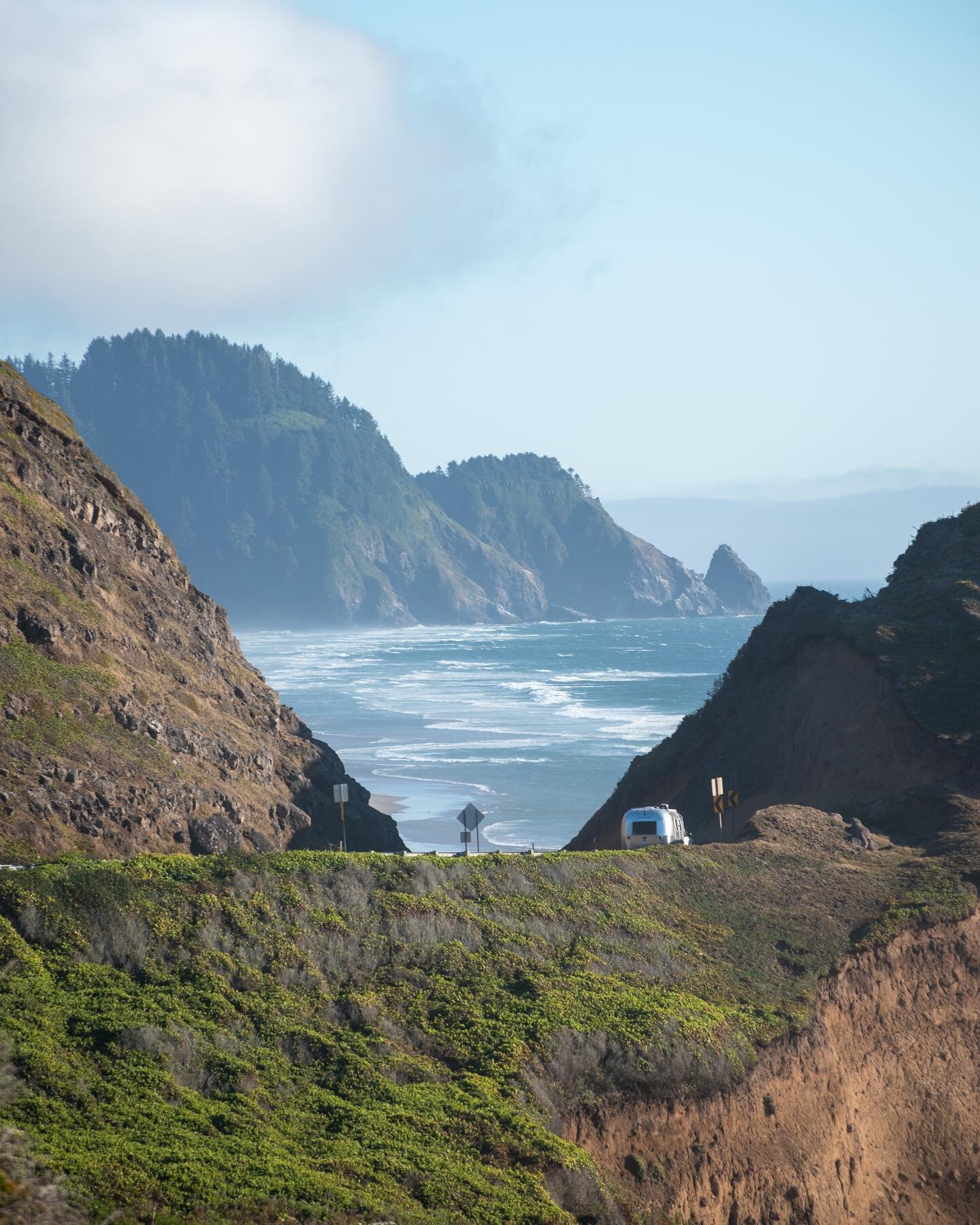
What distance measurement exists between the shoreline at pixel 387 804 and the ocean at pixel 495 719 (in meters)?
0.38

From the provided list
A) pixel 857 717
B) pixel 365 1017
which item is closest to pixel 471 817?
pixel 365 1017

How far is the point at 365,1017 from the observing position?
665 inches

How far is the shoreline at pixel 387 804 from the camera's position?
177ft

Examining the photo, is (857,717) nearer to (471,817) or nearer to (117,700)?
(471,817)

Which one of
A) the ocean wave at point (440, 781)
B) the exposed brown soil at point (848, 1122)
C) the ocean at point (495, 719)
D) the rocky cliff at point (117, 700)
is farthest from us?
the ocean wave at point (440, 781)

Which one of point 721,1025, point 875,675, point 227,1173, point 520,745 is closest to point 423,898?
point 721,1025

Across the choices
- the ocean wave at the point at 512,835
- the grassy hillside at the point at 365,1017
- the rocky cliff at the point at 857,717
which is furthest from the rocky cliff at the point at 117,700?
the rocky cliff at the point at 857,717

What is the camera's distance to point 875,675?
42688mm

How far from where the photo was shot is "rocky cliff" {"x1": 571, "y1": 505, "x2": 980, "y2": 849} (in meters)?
37.6

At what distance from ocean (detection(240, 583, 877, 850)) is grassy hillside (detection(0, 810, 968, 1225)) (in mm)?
24274

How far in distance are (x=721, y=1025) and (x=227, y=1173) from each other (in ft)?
29.9

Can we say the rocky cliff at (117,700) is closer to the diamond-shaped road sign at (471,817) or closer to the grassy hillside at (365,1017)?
the diamond-shaped road sign at (471,817)

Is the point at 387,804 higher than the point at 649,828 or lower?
lower

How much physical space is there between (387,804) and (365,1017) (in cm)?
3922
